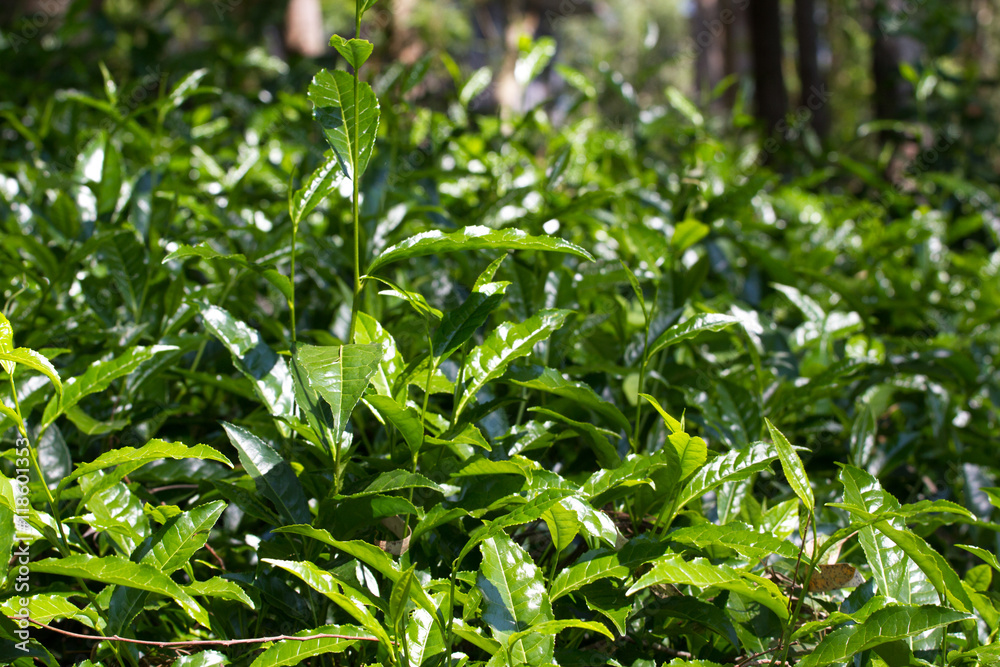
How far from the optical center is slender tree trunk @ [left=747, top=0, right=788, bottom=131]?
6.28 m

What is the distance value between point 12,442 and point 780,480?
1544 millimetres

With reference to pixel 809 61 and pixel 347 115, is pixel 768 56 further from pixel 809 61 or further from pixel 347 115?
pixel 347 115

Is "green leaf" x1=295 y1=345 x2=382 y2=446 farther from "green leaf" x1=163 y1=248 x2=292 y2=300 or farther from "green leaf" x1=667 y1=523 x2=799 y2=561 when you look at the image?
"green leaf" x1=667 y1=523 x2=799 y2=561

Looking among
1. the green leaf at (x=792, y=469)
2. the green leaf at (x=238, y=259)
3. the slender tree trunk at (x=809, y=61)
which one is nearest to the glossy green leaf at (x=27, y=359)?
the green leaf at (x=238, y=259)

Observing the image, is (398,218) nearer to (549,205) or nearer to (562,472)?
(549,205)

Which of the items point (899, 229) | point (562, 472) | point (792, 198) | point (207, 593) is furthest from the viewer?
point (792, 198)

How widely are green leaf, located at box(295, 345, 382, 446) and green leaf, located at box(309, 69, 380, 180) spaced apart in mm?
264

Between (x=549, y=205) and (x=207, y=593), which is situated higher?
(x=549, y=205)

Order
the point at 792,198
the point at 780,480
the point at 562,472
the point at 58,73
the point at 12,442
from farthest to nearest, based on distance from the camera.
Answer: the point at 58,73
the point at 792,198
the point at 780,480
the point at 562,472
the point at 12,442

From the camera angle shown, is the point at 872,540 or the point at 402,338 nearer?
the point at 872,540

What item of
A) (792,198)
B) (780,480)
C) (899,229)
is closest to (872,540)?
(780,480)

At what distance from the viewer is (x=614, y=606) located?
1.12m

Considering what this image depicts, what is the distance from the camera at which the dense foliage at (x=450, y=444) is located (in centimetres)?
108

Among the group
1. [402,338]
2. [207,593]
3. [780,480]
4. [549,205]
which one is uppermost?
[549,205]
